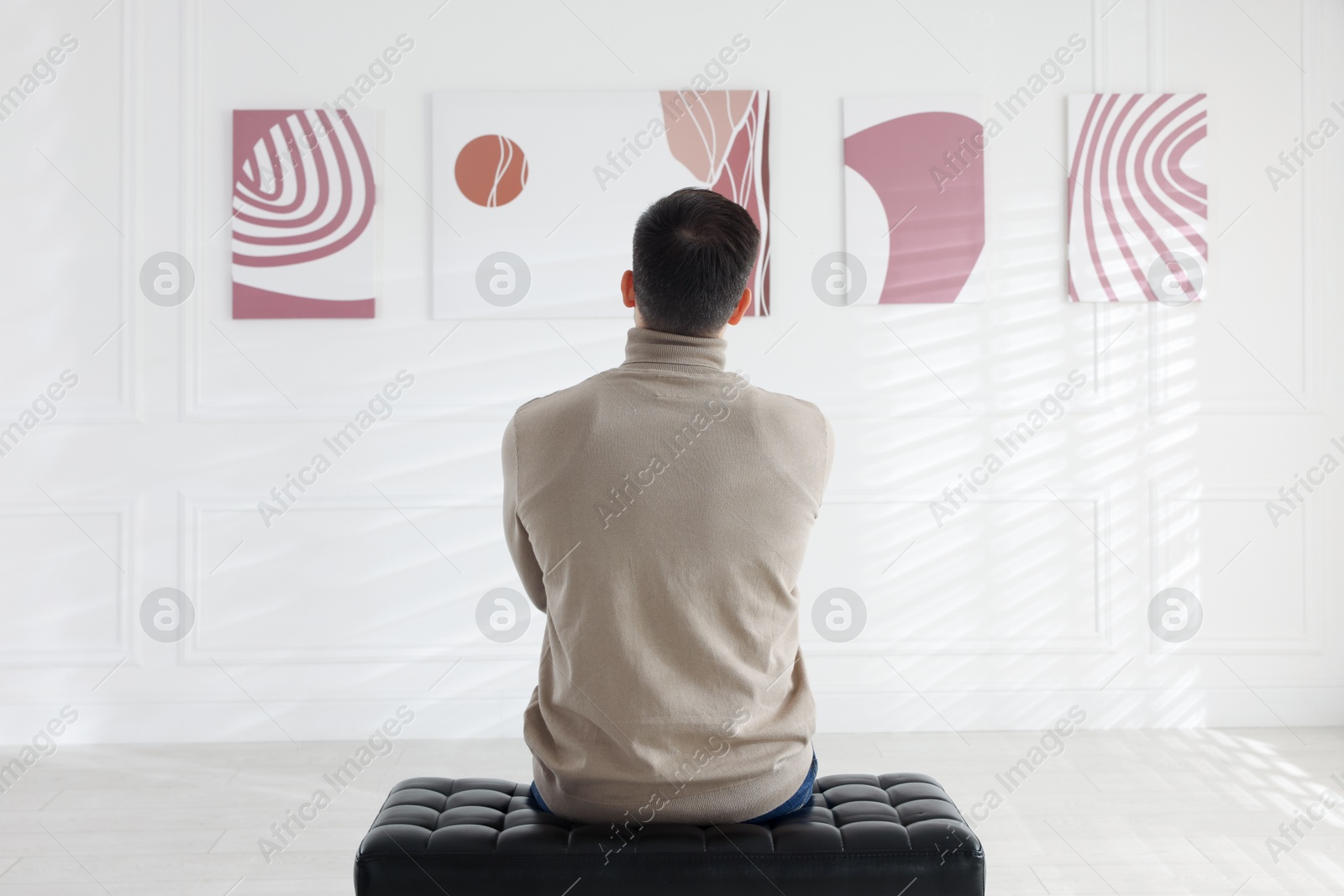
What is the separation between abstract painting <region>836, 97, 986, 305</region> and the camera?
320cm

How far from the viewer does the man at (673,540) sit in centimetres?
118

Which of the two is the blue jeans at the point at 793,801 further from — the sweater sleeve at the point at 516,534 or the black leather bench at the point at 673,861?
the sweater sleeve at the point at 516,534

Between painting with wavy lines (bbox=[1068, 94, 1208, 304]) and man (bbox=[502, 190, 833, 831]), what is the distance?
91.7 inches

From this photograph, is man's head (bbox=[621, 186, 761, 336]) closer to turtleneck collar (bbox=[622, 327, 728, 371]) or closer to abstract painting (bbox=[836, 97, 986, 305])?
turtleneck collar (bbox=[622, 327, 728, 371])

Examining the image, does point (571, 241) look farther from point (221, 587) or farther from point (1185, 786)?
point (1185, 786)

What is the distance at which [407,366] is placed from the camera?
3.21 meters

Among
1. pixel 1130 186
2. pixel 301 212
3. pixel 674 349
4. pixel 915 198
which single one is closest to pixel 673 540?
pixel 674 349

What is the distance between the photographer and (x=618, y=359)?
323 centimetres

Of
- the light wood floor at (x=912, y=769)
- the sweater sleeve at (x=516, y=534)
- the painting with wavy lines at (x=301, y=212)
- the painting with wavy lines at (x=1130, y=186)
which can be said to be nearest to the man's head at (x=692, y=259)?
the sweater sleeve at (x=516, y=534)

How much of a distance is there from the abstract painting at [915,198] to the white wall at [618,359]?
66 millimetres

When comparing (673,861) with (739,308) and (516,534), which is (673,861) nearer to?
(516,534)

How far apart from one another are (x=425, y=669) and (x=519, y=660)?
30 centimetres

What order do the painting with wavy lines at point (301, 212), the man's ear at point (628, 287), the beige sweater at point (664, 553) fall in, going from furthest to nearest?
the painting with wavy lines at point (301, 212) → the man's ear at point (628, 287) → the beige sweater at point (664, 553)

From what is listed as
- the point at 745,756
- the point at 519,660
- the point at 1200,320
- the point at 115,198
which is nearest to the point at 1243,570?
the point at 1200,320
